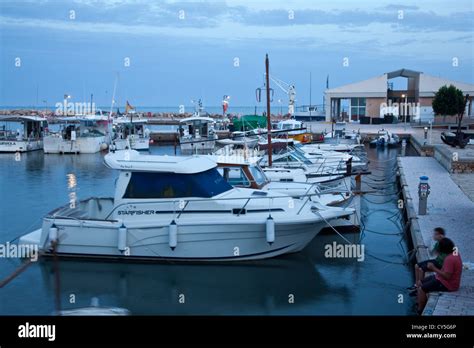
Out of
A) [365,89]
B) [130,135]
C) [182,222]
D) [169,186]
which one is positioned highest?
[365,89]

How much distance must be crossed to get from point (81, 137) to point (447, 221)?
129 feet

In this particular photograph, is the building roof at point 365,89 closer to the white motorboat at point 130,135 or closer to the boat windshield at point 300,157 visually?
the white motorboat at point 130,135

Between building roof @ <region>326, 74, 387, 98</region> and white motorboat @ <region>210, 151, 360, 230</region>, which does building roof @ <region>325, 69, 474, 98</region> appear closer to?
building roof @ <region>326, 74, 387, 98</region>

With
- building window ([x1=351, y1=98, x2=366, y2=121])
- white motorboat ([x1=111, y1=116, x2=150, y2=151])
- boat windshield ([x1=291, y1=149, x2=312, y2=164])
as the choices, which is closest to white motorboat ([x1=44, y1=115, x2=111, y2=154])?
white motorboat ([x1=111, y1=116, x2=150, y2=151])

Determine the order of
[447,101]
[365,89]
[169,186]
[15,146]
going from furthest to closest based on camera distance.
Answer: [365,89]
[447,101]
[15,146]
[169,186]

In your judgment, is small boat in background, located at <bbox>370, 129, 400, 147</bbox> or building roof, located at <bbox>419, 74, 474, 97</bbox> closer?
small boat in background, located at <bbox>370, 129, 400, 147</bbox>

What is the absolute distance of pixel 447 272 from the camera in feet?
31.6

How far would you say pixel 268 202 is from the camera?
14852 millimetres

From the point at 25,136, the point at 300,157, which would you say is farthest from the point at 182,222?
the point at 25,136

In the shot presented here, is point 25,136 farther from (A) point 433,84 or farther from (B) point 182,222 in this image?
(B) point 182,222

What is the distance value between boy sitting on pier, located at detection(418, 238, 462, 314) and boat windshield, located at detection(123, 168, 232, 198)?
617 centimetres

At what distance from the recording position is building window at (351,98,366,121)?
68.6 metres
